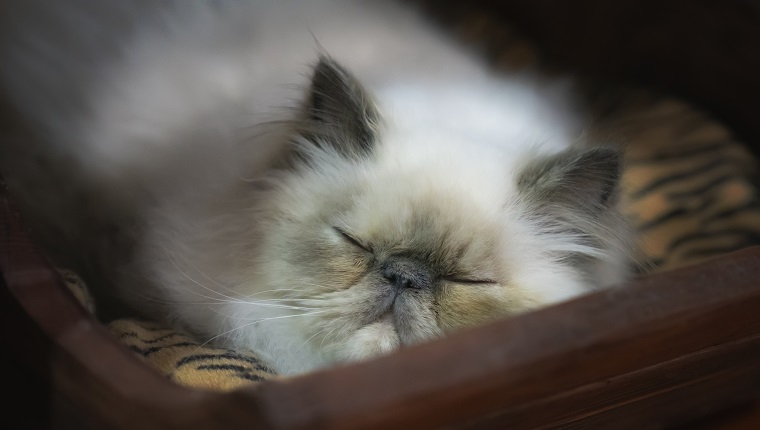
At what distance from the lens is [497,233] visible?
921 mm

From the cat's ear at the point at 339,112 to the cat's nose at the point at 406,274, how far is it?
207 millimetres

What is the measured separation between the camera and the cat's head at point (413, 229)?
2.86 ft

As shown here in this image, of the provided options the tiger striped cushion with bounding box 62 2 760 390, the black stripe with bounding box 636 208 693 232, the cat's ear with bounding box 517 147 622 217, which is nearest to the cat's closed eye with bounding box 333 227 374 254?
the cat's ear with bounding box 517 147 622 217

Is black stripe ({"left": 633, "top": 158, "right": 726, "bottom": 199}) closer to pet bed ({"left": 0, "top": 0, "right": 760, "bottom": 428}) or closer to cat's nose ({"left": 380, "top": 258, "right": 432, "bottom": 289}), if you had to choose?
pet bed ({"left": 0, "top": 0, "right": 760, "bottom": 428})

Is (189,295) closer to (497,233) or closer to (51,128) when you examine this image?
(51,128)

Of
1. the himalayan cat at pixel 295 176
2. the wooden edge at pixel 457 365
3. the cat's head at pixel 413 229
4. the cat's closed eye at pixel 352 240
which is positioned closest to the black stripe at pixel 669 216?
the himalayan cat at pixel 295 176

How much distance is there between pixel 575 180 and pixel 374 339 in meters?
0.36

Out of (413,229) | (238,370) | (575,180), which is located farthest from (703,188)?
(238,370)

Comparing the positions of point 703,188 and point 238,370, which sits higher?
point 238,370

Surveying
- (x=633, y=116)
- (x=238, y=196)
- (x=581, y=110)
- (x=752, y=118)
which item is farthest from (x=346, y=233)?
(x=752, y=118)

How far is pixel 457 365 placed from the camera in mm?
560

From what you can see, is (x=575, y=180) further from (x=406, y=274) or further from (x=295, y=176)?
(x=295, y=176)

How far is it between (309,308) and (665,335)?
1.52ft

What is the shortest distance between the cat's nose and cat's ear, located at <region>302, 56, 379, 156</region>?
0.21 meters
